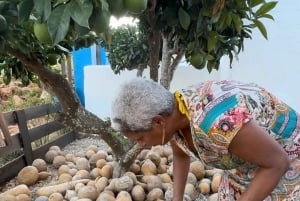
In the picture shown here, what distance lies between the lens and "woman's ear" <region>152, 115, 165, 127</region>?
129 centimetres

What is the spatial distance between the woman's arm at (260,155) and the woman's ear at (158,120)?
0.25m

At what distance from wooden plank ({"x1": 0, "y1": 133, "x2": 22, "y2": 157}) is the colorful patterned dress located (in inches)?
94.5

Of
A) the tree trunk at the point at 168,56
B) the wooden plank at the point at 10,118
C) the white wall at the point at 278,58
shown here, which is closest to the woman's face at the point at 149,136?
the white wall at the point at 278,58

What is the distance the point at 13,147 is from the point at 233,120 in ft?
9.70

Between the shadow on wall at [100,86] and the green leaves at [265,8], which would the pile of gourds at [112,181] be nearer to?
the green leaves at [265,8]

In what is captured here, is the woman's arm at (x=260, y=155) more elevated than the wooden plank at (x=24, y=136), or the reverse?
the woman's arm at (x=260, y=155)

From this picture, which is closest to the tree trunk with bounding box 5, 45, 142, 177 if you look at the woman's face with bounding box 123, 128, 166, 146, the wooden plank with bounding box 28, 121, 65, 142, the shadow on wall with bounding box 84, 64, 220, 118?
the woman's face with bounding box 123, 128, 166, 146

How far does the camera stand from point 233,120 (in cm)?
121

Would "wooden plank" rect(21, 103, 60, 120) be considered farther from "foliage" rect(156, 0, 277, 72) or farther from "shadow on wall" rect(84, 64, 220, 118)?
"foliage" rect(156, 0, 277, 72)

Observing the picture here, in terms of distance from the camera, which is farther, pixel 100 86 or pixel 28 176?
pixel 100 86

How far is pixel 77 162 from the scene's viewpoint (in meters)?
3.46

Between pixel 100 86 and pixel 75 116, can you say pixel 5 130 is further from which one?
pixel 100 86

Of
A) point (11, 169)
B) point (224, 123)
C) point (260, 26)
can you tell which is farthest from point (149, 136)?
point (11, 169)

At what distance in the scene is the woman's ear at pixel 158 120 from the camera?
1.29 m
